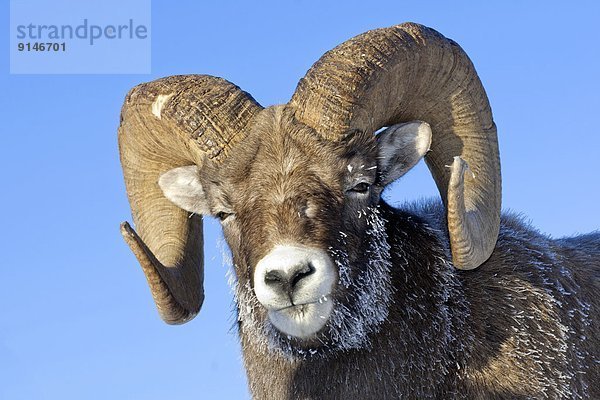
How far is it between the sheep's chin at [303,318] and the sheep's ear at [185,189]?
2.35 metres

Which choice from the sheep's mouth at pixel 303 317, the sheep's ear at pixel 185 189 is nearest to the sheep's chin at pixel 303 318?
the sheep's mouth at pixel 303 317

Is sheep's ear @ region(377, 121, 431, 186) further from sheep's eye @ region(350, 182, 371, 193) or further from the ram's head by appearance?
sheep's eye @ region(350, 182, 371, 193)

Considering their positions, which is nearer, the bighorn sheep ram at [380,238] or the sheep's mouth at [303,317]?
the sheep's mouth at [303,317]

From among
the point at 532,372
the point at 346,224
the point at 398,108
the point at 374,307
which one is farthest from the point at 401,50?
the point at 532,372

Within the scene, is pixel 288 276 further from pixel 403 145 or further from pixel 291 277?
pixel 403 145

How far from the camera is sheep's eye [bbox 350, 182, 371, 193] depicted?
997 centimetres

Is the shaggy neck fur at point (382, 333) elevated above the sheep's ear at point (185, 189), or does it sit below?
below

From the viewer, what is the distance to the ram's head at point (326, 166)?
30.5 ft

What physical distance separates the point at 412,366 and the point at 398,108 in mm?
2565

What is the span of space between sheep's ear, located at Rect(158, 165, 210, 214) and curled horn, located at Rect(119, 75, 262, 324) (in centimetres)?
16

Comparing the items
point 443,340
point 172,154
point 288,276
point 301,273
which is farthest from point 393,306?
point 172,154

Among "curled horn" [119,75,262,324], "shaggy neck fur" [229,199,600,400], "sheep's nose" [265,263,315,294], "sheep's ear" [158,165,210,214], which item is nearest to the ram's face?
"sheep's nose" [265,263,315,294]

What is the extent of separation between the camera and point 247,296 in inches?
400

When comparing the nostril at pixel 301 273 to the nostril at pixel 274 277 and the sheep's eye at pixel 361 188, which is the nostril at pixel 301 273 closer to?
the nostril at pixel 274 277
